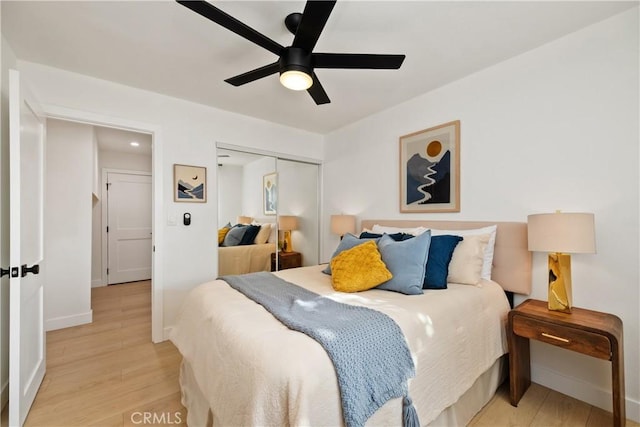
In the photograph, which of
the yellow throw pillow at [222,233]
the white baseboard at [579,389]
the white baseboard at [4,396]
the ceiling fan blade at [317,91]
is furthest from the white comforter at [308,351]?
the ceiling fan blade at [317,91]

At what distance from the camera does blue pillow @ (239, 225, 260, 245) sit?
3447 mm

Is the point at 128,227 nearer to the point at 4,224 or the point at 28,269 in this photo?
the point at 4,224

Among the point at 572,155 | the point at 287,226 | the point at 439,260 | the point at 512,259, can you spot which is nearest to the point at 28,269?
the point at 287,226

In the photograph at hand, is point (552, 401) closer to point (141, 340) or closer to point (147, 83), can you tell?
point (141, 340)

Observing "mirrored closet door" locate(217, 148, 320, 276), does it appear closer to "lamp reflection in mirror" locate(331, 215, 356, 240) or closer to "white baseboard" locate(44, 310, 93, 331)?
"lamp reflection in mirror" locate(331, 215, 356, 240)

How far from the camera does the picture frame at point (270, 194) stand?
3645mm

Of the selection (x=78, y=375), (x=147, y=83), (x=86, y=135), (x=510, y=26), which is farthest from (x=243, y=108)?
(x=78, y=375)

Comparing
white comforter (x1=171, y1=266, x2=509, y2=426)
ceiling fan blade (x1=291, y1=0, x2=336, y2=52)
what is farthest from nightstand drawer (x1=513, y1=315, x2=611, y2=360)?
ceiling fan blade (x1=291, y1=0, x2=336, y2=52)

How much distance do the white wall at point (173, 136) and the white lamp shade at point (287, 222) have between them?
89 centimetres

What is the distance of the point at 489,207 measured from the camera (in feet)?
7.63

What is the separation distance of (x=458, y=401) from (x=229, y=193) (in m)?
2.88

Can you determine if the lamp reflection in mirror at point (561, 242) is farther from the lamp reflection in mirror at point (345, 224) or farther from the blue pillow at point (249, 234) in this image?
the blue pillow at point (249, 234)

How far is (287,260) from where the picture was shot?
3791 millimetres

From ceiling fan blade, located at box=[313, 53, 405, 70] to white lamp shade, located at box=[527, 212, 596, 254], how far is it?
1324 mm
